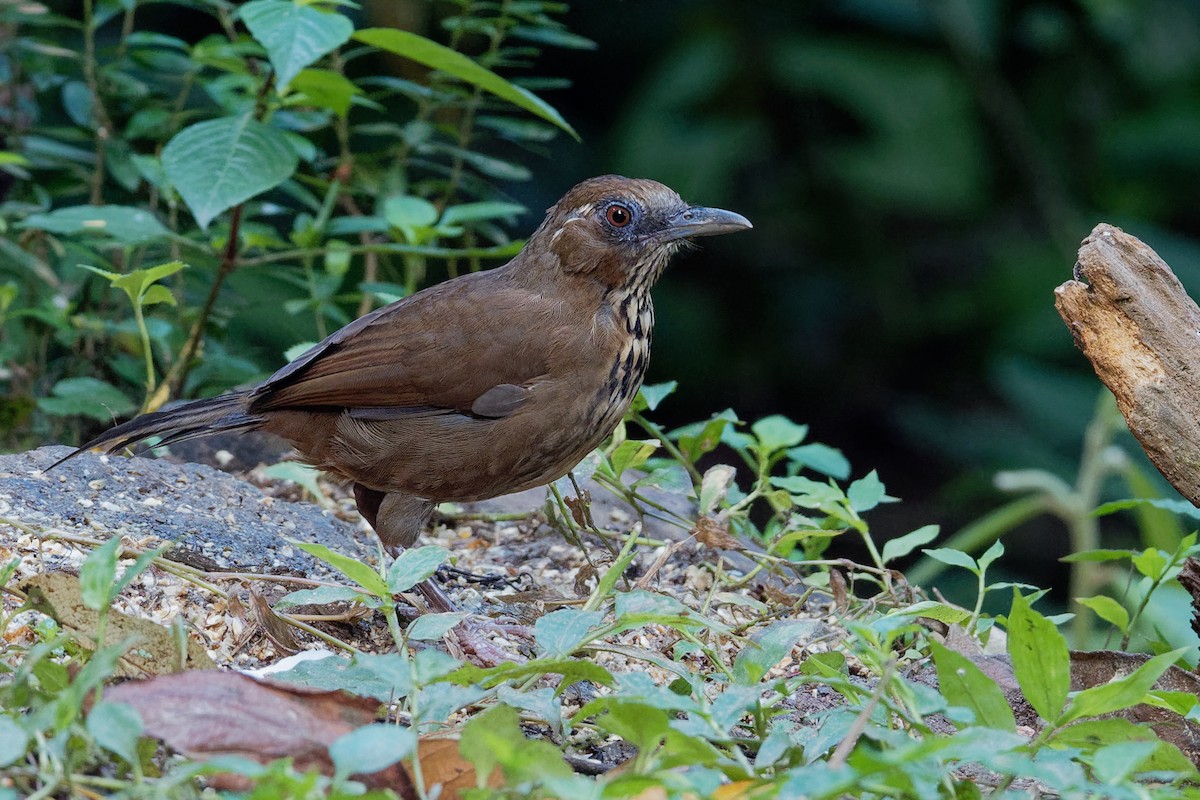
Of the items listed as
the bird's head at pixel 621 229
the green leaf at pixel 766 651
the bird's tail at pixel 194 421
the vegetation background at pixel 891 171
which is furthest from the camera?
the vegetation background at pixel 891 171

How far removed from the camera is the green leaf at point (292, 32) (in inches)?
143

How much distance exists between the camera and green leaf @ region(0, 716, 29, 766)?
5.48 feet

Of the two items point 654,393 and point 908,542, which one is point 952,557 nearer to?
point 908,542

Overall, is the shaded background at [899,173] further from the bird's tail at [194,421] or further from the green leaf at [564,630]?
the green leaf at [564,630]

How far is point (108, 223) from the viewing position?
4059mm

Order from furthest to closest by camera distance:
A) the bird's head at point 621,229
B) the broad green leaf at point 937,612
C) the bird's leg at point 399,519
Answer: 1. the bird's head at point 621,229
2. the bird's leg at point 399,519
3. the broad green leaf at point 937,612

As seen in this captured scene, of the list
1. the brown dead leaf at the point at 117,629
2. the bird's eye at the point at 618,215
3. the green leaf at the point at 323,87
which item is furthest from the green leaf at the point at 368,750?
the green leaf at the point at 323,87

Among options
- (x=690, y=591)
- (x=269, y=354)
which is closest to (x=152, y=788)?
(x=690, y=591)

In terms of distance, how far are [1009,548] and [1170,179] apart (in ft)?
6.53

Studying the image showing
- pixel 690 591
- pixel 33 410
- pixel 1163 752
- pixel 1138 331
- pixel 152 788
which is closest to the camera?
pixel 152 788

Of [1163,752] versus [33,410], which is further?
[33,410]

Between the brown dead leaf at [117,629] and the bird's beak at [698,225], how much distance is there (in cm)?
199

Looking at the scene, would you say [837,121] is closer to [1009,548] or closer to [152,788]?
[1009,548]

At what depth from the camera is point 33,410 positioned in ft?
15.0
